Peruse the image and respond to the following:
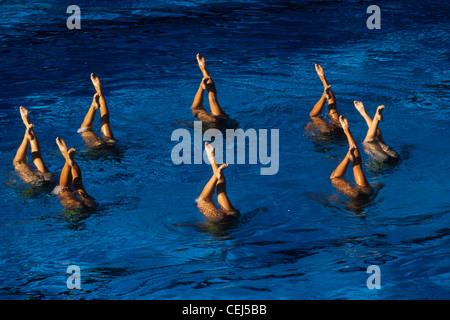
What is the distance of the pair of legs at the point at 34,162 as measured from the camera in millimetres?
7418

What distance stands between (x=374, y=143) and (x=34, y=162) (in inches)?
179

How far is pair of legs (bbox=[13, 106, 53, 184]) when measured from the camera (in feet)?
24.3

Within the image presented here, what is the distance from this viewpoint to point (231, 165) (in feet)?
28.2

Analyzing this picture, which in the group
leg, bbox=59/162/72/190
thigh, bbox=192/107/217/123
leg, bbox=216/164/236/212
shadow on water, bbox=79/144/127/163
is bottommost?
leg, bbox=216/164/236/212

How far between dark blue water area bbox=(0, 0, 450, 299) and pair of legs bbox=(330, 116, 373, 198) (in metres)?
0.18

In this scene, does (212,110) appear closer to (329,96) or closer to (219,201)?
(329,96)

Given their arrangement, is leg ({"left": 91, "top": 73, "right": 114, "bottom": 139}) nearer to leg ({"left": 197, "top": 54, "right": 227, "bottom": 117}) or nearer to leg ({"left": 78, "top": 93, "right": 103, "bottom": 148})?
leg ({"left": 78, "top": 93, "right": 103, "bottom": 148})

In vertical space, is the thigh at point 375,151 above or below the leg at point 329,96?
below

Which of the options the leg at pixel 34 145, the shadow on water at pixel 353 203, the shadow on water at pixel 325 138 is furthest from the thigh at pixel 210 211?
the shadow on water at pixel 325 138

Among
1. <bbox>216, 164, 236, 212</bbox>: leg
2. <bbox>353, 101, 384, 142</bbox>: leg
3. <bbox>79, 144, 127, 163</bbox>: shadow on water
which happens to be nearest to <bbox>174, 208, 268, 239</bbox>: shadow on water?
<bbox>216, 164, 236, 212</bbox>: leg

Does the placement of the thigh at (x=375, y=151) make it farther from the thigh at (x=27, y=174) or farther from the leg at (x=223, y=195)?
the thigh at (x=27, y=174)

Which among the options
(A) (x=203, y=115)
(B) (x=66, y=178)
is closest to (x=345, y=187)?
(A) (x=203, y=115)

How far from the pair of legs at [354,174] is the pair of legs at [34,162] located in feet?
12.0
